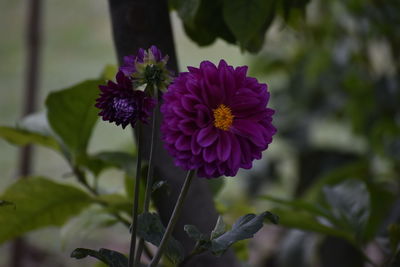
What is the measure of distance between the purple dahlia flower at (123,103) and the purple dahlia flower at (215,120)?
15 millimetres

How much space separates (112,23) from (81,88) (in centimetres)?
9

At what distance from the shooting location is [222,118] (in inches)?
17.2

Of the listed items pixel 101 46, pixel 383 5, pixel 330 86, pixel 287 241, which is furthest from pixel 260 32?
pixel 101 46

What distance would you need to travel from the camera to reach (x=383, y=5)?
1.38m

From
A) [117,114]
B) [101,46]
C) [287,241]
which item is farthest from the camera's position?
[101,46]

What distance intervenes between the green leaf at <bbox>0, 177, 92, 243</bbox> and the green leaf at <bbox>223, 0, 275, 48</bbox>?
280 millimetres

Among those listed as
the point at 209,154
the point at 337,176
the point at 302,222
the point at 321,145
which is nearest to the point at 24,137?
the point at 302,222

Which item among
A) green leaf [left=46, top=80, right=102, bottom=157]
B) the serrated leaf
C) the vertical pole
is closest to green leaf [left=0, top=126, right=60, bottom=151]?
green leaf [left=46, top=80, right=102, bottom=157]

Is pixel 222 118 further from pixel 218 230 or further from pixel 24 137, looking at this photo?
pixel 24 137

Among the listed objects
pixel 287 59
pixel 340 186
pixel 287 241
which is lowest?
pixel 287 241

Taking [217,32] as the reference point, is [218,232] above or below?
below

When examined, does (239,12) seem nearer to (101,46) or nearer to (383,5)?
(383,5)

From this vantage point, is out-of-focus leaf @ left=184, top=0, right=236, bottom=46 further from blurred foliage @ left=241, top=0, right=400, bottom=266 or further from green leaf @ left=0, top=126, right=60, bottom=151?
green leaf @ left=0, top=126, right=60, bottom=151

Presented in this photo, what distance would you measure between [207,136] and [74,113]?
381mm
